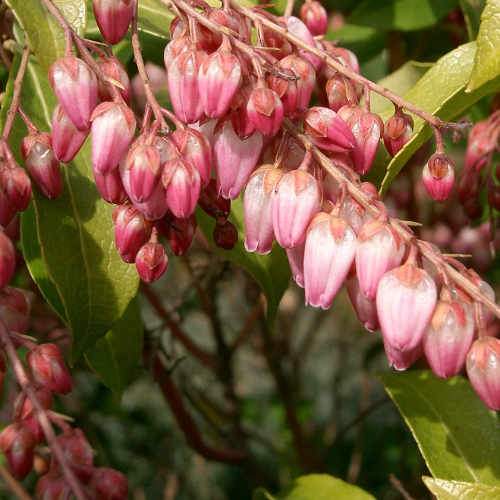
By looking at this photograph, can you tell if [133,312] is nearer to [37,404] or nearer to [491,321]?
[37,404]

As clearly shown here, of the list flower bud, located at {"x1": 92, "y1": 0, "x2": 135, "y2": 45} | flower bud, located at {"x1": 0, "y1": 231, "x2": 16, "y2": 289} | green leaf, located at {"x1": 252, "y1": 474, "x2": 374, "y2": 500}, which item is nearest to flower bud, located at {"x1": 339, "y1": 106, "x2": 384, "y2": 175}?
flower bud, located at {"x1": 92, "y1": 0, "x2": 135, "y2": 45}

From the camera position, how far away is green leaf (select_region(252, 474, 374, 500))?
126cm

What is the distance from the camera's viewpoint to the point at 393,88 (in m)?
1.37

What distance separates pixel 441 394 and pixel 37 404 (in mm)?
596

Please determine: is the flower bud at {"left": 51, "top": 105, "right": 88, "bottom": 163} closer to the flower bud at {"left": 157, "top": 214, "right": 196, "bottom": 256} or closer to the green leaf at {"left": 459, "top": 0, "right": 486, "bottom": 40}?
the flower bud at {"left": 157, "top": 214, "right": 196, "bottom": 256}

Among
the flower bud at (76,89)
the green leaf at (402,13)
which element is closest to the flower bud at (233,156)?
the flower bud at (76,89)

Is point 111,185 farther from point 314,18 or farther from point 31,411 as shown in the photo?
point 314,18

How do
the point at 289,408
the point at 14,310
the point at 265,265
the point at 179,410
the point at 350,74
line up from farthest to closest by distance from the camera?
the point at 289,408, the point at 179,410, the point at 265,265, the point at 14,310, the point at 350,74

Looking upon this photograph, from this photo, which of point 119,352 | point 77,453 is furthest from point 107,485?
point 119,352

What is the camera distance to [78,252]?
107 cm

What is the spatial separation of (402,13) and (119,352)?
0.80 metres

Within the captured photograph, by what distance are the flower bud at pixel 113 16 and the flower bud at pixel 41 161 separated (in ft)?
0.44

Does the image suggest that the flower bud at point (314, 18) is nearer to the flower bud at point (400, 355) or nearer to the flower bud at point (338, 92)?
the flower bud at point (338, 92)

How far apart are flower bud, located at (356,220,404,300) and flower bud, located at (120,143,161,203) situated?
193 millimetres
